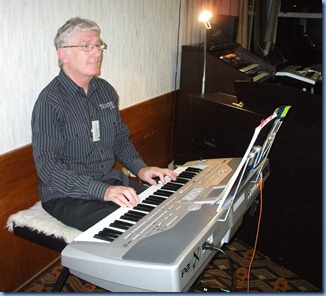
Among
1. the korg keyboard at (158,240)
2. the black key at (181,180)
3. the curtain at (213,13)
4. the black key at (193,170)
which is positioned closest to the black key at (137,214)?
the korg keyboard at (158,240)

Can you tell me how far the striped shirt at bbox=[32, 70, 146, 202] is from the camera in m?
1.65

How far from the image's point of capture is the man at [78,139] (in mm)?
1653

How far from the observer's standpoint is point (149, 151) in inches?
119

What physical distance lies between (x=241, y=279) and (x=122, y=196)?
1008mm

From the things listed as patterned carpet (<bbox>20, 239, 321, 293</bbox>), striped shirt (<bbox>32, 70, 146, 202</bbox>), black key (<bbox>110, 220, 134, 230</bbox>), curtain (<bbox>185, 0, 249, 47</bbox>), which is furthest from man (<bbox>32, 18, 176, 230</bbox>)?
curtain (<bbox>185, 0, 249, 47</bbox>)

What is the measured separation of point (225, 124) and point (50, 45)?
3.35 ft

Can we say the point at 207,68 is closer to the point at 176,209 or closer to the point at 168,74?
the point at 168,74

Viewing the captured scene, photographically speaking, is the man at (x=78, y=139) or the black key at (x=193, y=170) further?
the black key at (x=193, y=170)

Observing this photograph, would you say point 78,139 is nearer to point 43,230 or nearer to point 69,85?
point 69,85

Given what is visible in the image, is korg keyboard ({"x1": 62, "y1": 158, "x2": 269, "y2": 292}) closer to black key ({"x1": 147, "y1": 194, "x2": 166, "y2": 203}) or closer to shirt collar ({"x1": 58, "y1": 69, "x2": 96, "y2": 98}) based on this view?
black key ({"x1": 147, "y1": 194, "x2": 166, "y2": 203})

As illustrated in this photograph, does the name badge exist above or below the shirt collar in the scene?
below

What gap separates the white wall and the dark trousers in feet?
1.16

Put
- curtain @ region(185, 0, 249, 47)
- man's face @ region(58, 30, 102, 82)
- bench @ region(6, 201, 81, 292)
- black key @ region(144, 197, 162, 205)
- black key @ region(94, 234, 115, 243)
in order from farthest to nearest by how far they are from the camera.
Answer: curtain @ region(185, 0, 249, 47) < man's face @ region(58, 30, 102, 82) < bench @ region(6, 201, 81, 292) < black key @ region(144, 197, 162, 205) < black key @ region(94, 234, 115, 243)

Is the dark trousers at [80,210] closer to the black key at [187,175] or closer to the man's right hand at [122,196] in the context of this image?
the man's right hand at [122,196]
